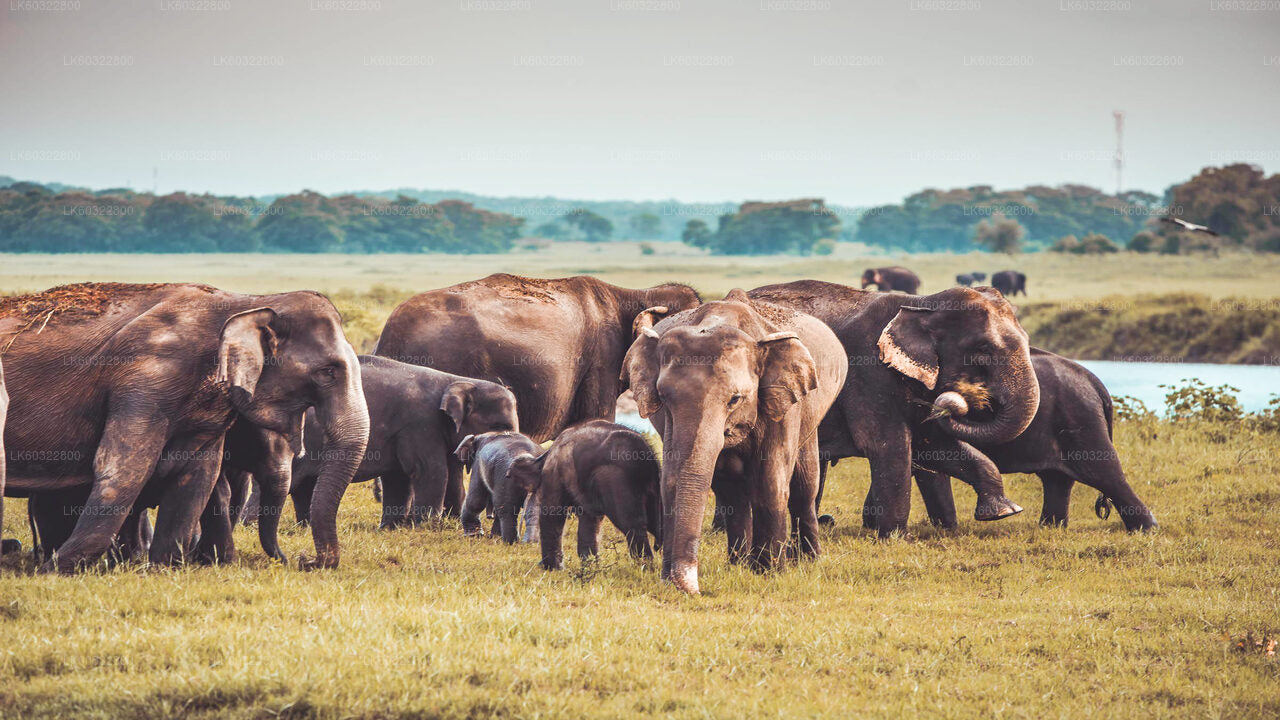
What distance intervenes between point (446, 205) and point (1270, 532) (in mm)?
158413

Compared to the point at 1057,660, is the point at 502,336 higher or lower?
higher

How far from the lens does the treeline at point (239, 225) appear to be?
113200 millimetres

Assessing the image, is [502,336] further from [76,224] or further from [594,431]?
[76,224]

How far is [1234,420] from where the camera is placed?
68.5ft

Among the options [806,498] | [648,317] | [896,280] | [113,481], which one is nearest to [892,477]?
[806,498]

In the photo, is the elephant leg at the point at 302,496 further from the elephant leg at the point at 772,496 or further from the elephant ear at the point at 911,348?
the elephant ear at the point at 911,348

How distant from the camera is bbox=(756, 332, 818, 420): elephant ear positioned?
33.2ft

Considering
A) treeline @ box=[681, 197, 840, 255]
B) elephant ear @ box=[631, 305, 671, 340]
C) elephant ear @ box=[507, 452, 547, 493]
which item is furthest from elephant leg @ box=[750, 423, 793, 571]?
treeline @ box=[681, 197, 840, 255]

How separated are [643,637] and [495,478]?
15.4 feet

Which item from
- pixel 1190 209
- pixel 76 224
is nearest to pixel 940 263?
pixel 1190 209

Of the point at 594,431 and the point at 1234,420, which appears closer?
the point at 594,431

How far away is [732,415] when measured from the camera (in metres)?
9.93

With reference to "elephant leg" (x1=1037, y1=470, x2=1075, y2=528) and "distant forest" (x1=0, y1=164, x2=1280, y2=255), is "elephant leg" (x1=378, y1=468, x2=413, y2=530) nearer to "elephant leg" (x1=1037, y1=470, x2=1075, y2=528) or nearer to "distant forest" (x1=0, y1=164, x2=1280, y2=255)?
"elephant leg" (x1=1037, y1=470, x2=1075, y2=528)

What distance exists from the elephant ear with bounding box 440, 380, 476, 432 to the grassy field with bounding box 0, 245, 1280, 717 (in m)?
1.21
